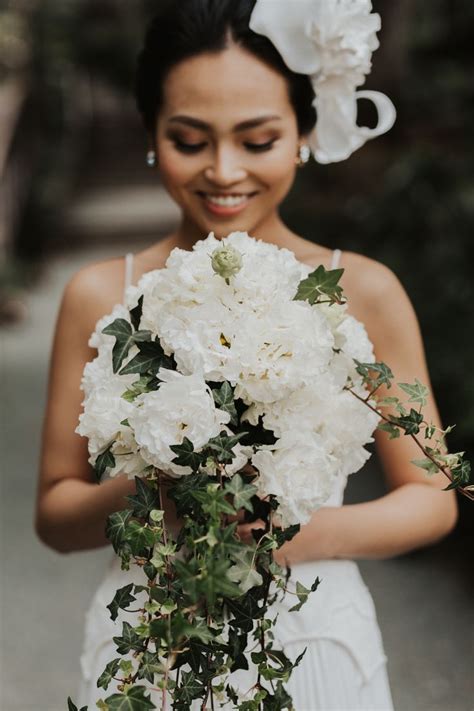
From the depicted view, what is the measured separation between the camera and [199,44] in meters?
1.98

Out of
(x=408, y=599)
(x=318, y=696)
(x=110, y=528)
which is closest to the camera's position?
(x=110, y=528)

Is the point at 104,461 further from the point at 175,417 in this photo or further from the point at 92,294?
the point at 92,294

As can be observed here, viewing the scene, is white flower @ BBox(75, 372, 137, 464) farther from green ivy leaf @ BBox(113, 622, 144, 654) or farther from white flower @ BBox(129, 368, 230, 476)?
green ivy leaf @ BBox(113, 622, 144, 654)

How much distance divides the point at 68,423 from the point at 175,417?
82 centimetres

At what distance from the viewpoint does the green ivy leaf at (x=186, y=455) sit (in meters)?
1.29

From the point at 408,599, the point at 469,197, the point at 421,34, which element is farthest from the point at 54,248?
the point at 408,599

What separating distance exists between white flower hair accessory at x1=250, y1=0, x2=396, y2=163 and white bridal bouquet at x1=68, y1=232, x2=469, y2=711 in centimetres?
69

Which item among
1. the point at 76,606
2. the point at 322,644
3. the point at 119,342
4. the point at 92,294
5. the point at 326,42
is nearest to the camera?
the point at 119,342

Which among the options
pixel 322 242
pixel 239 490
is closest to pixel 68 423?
pixel 239 490

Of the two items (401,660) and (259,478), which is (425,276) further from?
(259,478)

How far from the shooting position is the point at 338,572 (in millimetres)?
1960

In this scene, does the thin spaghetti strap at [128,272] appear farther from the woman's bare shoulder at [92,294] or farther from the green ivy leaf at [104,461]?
the green ivy leaf at [104,461]

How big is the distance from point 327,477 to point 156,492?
0.24 m

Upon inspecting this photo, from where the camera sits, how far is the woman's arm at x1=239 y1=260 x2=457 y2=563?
1885mm
